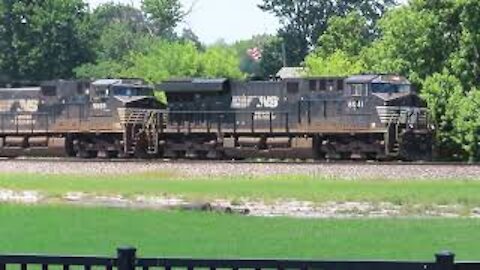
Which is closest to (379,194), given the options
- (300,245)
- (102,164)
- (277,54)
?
(300,245)

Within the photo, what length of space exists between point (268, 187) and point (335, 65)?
34889 millimetres

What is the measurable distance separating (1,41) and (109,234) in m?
71.1

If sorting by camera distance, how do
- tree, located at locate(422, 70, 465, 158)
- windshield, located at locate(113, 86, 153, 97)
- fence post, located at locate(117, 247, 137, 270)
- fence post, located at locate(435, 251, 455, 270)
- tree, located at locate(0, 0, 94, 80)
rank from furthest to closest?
tree, located at locate(0, 0, 94, 80)
windshield, located at locate(113, 86, 153, 97)
tree, located at locate(422, 70, 465, 158)
fence post, located at locate(117, 247, 137, 270)
fence post, located at locate(435, 251, 455, 270)

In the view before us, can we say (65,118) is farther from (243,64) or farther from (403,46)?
(243,64)

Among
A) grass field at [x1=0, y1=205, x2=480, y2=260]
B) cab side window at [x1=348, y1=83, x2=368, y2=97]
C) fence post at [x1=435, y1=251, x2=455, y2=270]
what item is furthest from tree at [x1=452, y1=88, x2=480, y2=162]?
fence post at [x1=435, y1=251, x2=455, y2=270]

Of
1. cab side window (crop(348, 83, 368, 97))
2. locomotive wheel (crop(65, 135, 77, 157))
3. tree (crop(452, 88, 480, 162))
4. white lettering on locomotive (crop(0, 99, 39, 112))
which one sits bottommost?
locomotive wheel (crop(65, 135, 77, 157))

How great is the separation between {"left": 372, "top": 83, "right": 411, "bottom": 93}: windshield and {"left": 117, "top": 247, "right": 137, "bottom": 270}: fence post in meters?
29.8

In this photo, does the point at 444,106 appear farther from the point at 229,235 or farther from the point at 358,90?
the point at 229,235

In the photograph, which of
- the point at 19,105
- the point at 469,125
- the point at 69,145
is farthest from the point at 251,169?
the point at 19,105

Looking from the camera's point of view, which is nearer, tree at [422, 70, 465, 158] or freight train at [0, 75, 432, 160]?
freight train at [0, 75, 432, 160]

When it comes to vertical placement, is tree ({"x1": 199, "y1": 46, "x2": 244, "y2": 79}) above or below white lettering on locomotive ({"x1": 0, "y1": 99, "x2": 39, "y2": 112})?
above

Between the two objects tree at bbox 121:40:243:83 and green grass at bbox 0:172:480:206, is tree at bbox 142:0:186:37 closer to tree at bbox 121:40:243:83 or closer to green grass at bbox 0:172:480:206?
tree at bbox 121:40:243:83

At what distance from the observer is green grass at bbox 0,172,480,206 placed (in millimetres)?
20994

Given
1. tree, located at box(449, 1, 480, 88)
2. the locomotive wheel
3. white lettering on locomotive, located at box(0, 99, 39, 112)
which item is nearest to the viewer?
the locomotive wheel
